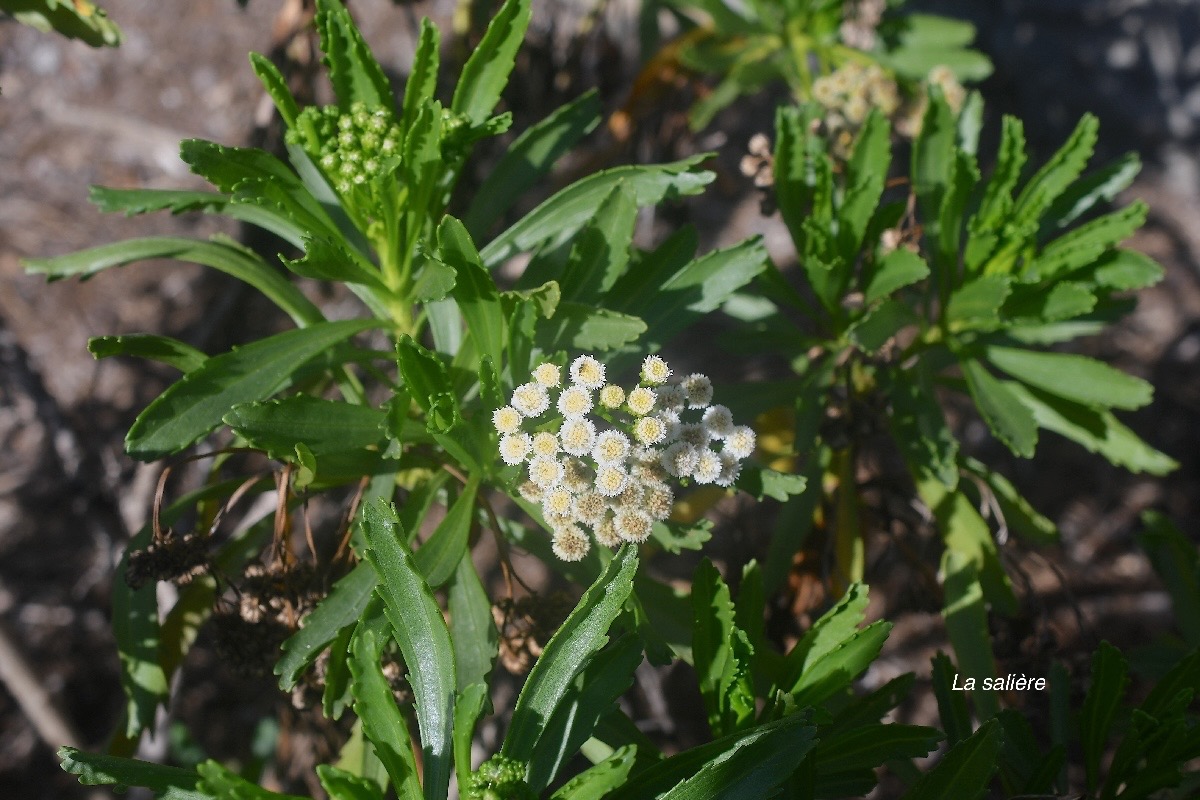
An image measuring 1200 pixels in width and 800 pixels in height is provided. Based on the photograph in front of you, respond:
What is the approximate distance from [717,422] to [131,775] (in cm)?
106

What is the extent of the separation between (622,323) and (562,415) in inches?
7.4

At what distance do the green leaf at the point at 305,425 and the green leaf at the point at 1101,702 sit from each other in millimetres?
1396

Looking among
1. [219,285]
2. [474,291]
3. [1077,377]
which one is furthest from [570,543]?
[219,285]

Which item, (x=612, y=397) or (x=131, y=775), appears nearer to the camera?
(x=131, y=775)

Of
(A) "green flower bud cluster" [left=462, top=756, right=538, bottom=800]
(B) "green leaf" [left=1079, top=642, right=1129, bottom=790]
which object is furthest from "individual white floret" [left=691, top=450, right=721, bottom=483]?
(B) "green leaf" [left=1079, top=642, right=1129, bottom=790]

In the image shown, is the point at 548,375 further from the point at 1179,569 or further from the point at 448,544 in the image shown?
the point at 1179,569

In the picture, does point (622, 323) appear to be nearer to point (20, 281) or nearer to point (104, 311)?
point (104, 311)

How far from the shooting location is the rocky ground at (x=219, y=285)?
118 inches

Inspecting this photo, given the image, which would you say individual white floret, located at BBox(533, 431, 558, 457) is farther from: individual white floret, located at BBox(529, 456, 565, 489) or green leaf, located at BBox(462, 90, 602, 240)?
green leaf, located at BBox(462, 90, 602, 240)

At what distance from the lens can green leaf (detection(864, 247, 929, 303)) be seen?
188cm

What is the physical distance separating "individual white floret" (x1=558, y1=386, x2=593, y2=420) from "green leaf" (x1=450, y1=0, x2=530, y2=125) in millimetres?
552

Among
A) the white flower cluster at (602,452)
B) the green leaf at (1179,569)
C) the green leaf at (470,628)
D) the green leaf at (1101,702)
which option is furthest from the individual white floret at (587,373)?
the green leaf at (1179,569)

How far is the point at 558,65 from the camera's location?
3.11m

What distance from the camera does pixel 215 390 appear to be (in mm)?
1561
